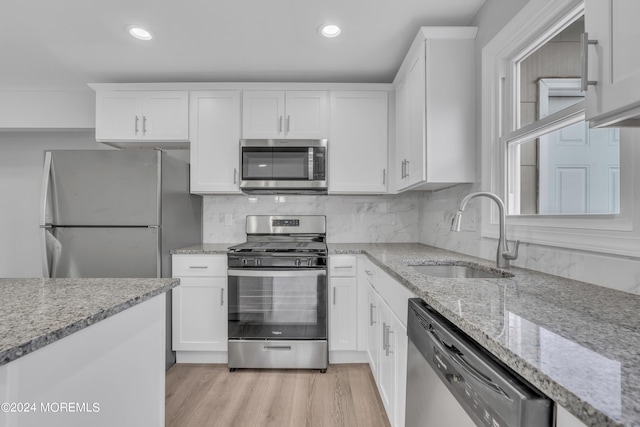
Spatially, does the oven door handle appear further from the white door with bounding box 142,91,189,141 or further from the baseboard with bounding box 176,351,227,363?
the white door with bounding box 142,91,189,141

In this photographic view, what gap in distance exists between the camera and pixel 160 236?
2.26 metres

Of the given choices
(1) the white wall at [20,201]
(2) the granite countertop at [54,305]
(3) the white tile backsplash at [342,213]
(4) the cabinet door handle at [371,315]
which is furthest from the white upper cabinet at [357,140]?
(1) the white wall at [20,201]

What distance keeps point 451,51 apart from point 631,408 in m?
2.02

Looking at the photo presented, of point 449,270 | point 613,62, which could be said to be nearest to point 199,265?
point 449,270

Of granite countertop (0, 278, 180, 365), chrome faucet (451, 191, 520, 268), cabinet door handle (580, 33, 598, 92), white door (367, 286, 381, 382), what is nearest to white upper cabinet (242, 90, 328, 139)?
white door (367, 286, 381, 382)

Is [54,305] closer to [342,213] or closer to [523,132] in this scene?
[523,132]

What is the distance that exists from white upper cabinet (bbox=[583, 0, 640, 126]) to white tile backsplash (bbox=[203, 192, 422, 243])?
7.44ft

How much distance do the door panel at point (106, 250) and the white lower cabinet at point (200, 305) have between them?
25 cm

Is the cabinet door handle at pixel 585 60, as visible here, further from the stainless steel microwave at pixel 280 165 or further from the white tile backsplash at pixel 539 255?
the stainless steel microwave at pixel 280 165

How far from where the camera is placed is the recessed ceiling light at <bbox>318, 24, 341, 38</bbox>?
199 cm

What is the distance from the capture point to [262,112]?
2.64m

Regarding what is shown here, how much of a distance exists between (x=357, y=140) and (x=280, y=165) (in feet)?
2.32

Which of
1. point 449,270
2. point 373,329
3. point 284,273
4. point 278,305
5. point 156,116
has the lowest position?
point 373,329

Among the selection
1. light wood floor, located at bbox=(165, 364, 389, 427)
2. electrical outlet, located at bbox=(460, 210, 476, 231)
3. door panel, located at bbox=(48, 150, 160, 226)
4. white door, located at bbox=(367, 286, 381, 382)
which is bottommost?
light wood floor, located at bbox=(165, 364, 389, 427)
